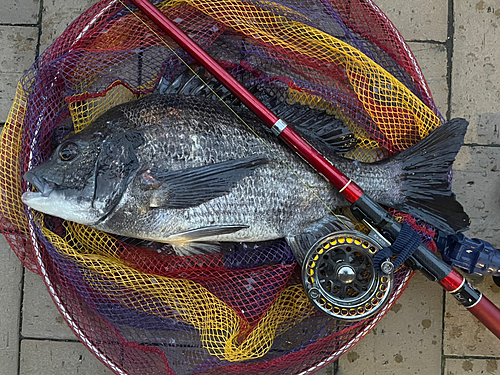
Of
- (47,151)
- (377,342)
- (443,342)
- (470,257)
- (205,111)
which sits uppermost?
(205,111)

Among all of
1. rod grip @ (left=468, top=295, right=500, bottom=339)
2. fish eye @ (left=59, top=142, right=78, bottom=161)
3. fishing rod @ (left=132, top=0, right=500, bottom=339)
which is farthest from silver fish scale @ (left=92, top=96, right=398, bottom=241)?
rod grip @ (left=468, top=295, right=500, bottom=339)

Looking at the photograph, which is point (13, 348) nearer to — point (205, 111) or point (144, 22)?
point (205, 111)

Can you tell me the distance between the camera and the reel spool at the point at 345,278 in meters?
2.01

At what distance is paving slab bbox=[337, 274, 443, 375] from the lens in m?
2.57

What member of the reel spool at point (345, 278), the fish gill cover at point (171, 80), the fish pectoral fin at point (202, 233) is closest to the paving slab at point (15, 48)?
the fish gill cover at point (171, 80)

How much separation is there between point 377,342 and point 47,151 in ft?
7.69

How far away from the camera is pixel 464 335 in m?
2.59

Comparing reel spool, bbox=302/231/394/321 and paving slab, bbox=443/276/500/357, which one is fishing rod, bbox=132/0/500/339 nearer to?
reel spool, bbox=302/231/394/321

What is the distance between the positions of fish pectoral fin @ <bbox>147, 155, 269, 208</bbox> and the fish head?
163mm

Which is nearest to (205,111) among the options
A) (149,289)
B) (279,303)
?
(149,289)

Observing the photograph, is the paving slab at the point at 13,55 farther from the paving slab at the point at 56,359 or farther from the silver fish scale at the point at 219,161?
the paving slab at the point at 56,359

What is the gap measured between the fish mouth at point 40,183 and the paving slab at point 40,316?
92cm

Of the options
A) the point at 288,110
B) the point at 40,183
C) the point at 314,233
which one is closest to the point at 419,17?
the point at 288,110

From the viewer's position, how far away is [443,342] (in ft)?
8.50
